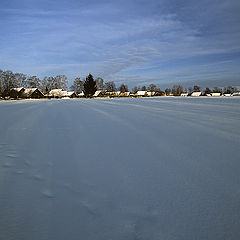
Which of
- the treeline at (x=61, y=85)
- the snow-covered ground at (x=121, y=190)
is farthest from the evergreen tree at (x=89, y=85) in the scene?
the snow-covered ground at (x=121, y=190)

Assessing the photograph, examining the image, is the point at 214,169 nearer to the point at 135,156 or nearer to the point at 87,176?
the point at 135,156

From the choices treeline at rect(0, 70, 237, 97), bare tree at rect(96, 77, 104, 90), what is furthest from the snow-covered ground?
bare tree at rect(96, 77, 104, 90)

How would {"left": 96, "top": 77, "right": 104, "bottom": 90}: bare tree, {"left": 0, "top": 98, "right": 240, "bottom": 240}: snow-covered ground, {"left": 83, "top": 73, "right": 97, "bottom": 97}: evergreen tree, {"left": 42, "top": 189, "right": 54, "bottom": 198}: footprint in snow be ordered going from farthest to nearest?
{"left": 96, "top": 77, "right": 104, "bottom": 90}: bare tree < {"left": 83, "top": 73, "right": 97, "bottom": 97}: evergreen tree < {"left": 42, "top": 189, "right": 54, "bottom": 198}: footprint in snow < {"left": 0, "top": 98, "right": 240, "bottom": 240}: snow-covered ground

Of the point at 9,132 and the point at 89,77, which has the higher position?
the point at 89,77

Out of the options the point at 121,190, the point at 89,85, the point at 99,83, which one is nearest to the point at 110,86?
the point at 99,83

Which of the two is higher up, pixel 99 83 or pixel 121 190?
pixel 99 83

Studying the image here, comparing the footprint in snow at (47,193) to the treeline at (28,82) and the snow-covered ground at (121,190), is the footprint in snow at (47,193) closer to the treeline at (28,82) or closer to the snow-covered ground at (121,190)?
the snow-covered ground at (121,190)

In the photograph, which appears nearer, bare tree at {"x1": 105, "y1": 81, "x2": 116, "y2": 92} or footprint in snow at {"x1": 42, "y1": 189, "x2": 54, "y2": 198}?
footprint in snow at {"x1": 42, "y1": 189, "x2": 54, "y2": 198}

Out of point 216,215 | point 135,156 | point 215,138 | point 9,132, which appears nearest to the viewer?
point 216,215

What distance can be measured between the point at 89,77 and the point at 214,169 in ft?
180

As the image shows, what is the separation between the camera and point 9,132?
154 inches

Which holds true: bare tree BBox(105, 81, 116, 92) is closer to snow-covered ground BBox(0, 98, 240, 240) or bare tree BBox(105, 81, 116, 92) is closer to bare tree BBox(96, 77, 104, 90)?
bare tree BBox(96, 77, 104, 90)

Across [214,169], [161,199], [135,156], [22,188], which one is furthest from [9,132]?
[214,169]

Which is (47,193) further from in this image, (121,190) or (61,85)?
(61,85)
